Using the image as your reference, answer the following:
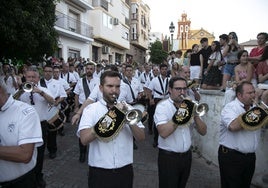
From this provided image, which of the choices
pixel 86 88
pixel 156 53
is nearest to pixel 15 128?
pixel 86 88

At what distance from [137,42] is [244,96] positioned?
45908 mm

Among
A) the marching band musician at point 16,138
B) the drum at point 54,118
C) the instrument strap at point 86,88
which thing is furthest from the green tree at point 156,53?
the marching band musician at point 16,138

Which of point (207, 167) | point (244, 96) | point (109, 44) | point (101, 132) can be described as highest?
point (109, 44)

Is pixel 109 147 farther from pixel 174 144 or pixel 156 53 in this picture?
pixel 156 53

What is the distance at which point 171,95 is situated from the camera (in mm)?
3986

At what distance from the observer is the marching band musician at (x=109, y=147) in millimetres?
3039

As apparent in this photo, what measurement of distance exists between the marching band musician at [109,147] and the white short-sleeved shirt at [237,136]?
1486mm

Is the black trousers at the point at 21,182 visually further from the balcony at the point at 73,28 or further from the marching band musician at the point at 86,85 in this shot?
the balcony at the point at 73,28

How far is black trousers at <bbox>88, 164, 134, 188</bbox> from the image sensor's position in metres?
3.06

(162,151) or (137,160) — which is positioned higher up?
(162,151)

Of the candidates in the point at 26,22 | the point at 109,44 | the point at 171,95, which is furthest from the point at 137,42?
the point at 171,95

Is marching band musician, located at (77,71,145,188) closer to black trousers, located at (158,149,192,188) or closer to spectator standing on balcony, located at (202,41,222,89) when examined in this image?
black trousers, located at (158,149,192,188)

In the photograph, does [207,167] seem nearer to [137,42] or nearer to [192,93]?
[192,93]

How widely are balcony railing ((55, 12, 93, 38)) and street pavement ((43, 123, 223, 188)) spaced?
1637 centimetres
